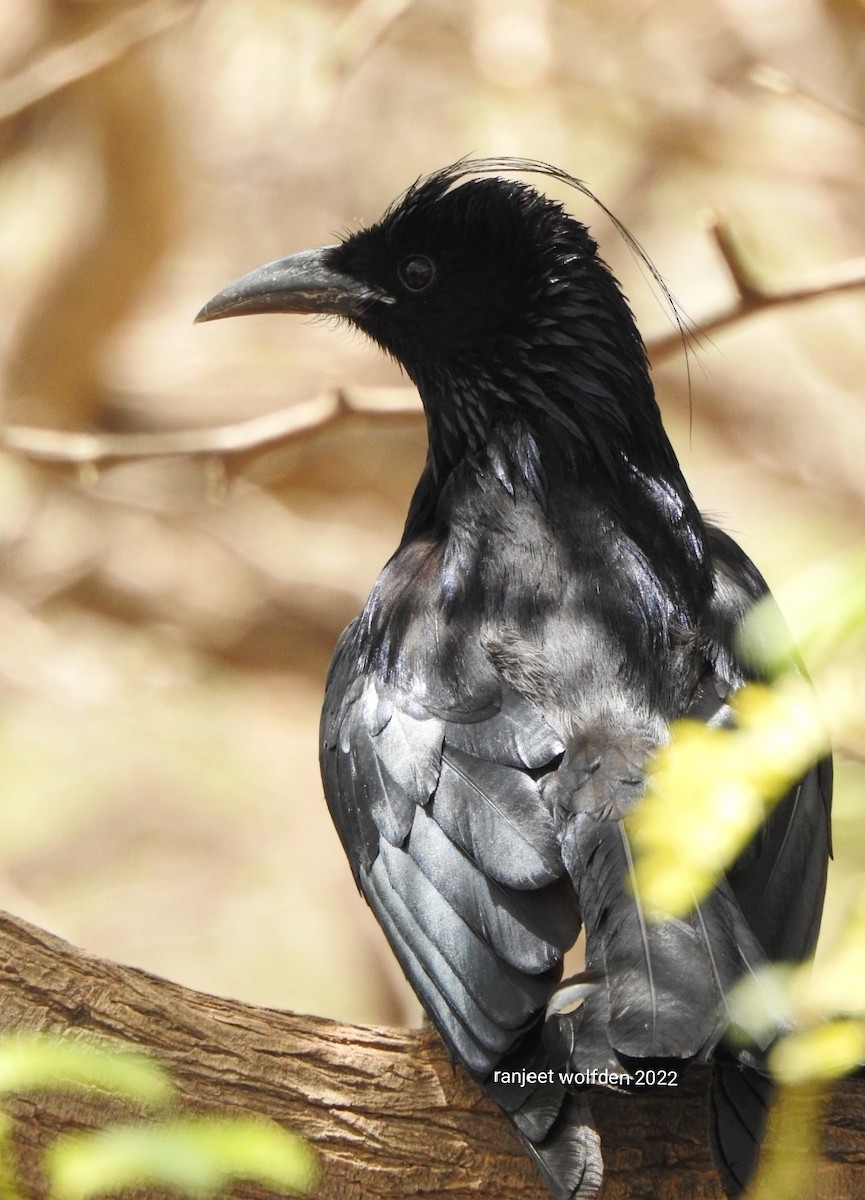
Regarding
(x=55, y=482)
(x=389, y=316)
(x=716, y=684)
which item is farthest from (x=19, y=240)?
(x=716, y=684)

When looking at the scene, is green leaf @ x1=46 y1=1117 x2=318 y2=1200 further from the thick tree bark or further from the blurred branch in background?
the blurred branch in background

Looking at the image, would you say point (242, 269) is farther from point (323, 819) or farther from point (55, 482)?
point (323, 819)

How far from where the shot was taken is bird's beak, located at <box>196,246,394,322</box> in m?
3.49

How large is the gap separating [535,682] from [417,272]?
4.21ft

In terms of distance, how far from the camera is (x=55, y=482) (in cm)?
612

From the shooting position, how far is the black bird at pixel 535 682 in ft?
6.84

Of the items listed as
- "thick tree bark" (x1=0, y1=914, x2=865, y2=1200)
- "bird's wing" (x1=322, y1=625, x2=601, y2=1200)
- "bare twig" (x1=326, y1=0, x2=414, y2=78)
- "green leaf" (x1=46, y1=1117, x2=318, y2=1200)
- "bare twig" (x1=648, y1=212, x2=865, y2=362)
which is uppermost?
"bare twig" (x1=326, y1=0, x2=414, y2=78)

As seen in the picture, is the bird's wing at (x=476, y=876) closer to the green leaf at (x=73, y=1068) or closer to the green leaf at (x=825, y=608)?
the green leaf at (x=73, y=1068)

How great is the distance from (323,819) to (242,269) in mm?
2639

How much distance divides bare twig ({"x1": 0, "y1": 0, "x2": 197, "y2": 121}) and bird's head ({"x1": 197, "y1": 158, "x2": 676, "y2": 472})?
3235 millimetres

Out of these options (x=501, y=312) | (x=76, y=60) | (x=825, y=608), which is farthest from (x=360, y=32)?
(x=825, y=608)

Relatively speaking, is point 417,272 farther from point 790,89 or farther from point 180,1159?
point 790,89

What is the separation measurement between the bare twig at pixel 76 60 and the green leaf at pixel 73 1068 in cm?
501

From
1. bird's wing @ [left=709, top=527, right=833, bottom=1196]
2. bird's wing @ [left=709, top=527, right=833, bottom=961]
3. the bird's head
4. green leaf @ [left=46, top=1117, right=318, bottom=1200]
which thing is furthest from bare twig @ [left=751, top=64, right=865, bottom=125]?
green leaf @ [left=46, top=1117, right=318, bottom=1200]
